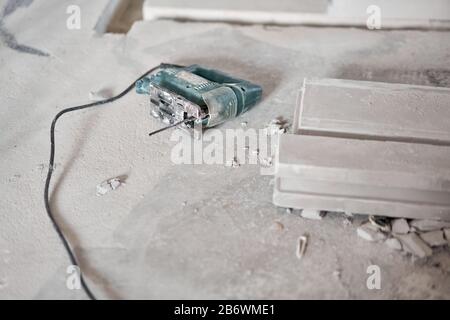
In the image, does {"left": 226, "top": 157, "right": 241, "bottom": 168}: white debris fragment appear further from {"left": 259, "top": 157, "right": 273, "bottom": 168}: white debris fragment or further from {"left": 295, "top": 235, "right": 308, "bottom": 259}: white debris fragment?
{"left": 295, "top": 235, "right": 308, "bottom": 259}: white debris fragment

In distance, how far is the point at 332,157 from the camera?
1538 millimetres

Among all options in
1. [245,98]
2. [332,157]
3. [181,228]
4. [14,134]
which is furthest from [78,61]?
[332,157]

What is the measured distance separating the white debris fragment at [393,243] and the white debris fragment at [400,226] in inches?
1.6

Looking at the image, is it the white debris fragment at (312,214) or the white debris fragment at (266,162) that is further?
the white debris fragment at (266,162)

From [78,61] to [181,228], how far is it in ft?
3.83

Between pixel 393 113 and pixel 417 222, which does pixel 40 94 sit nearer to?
pixel 393 113

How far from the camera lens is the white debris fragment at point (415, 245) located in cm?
149

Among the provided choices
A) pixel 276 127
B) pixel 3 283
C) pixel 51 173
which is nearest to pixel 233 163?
pixel 276 127

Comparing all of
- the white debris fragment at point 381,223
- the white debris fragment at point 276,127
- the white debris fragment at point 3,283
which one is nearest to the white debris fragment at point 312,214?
the white debris fragment at point 381,223

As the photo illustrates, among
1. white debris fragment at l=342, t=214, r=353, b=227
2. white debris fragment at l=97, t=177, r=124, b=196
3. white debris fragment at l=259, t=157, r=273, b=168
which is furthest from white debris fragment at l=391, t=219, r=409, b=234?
white debris fragment at l=97, t=177, r=124, b=196

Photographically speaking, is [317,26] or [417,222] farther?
[317,26]

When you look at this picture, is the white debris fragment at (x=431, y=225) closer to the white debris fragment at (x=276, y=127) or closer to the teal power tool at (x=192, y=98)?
the white debris fragment at (x=276, y=127)

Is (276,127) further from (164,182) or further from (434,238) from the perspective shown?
(434,238)

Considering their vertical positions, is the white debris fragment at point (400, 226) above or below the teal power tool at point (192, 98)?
below
